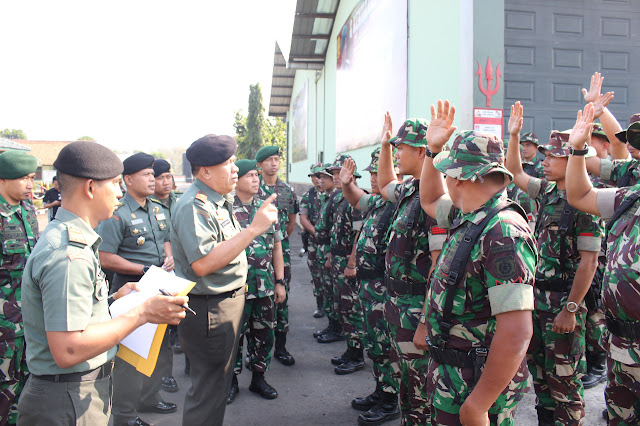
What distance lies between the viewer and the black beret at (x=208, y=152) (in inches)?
116

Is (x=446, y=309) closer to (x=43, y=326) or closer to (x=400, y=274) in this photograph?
(x=400, y=274)

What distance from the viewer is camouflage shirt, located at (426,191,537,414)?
1.82 metres

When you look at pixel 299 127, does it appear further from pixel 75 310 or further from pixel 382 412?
pixel 75 310

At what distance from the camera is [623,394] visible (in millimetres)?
2387

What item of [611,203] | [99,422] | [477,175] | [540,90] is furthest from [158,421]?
[540,90]

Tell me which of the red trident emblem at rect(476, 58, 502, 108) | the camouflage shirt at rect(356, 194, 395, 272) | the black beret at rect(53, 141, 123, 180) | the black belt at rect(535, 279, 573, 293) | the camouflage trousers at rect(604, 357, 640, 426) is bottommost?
the camouflage trousers at rect(604, 357, 640, 426)

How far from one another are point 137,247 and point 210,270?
1721mm

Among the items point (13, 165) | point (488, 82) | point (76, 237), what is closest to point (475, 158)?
point (76, 237)

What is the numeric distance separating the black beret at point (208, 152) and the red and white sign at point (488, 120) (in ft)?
12.7

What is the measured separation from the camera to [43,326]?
1.81 meters

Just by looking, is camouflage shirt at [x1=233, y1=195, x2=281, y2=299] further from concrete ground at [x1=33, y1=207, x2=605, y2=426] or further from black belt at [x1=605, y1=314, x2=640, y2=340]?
black belt at [x1=605, y1=314, x2=640, y2=340]

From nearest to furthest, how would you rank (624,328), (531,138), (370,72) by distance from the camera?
(624,328)
(531,138)
(370,72)

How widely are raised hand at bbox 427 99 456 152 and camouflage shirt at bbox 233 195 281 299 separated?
1995mm

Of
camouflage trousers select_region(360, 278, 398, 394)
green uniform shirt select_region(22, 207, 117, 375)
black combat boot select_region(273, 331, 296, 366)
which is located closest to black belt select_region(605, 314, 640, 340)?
camouflage trousers select_region(360, 278, 398, 394)
